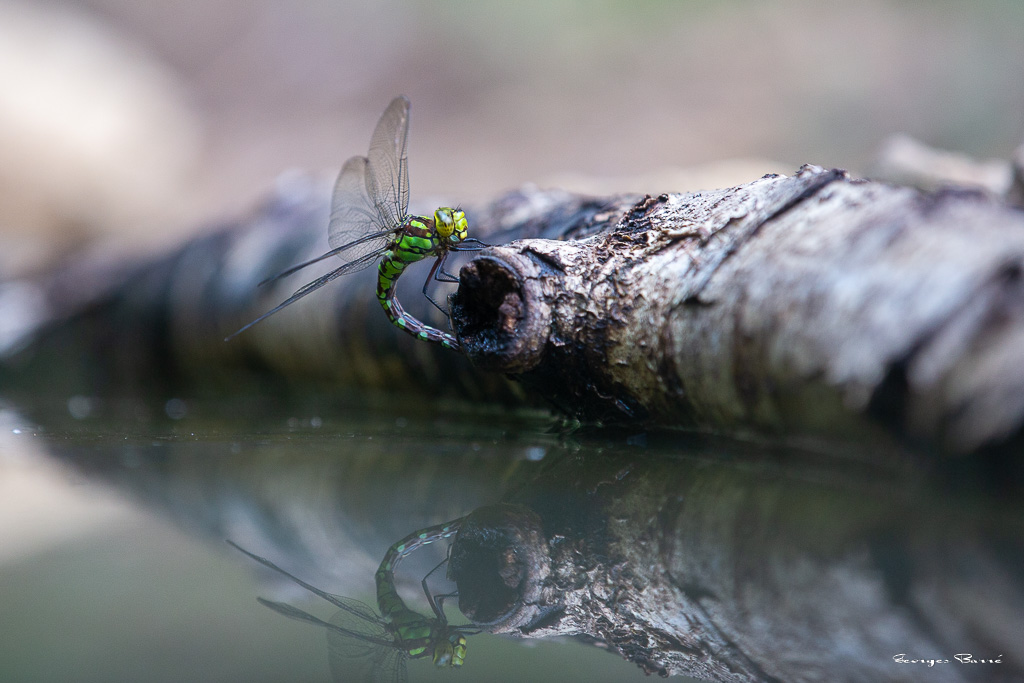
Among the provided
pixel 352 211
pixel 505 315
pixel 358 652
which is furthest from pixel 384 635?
pixel 352 211

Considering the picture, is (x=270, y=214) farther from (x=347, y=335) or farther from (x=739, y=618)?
(x=739, y=618)

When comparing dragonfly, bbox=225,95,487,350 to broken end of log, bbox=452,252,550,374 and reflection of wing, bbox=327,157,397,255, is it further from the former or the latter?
broken end of log, bbox=452,252,550,374

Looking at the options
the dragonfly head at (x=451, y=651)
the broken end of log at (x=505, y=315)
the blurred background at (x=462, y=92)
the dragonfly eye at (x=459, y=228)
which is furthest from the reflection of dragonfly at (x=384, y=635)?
the blurred background at (x=462, y=92)

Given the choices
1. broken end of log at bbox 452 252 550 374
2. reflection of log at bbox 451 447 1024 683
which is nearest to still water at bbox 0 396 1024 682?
reflection of log at bbox 451 447 1024 683

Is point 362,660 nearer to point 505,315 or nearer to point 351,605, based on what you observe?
point 351,605

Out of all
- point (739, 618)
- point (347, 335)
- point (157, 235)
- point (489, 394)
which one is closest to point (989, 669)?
point (739, 618)

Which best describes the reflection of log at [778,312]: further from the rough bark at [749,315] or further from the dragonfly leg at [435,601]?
the dragonfly leg at [435,601]
